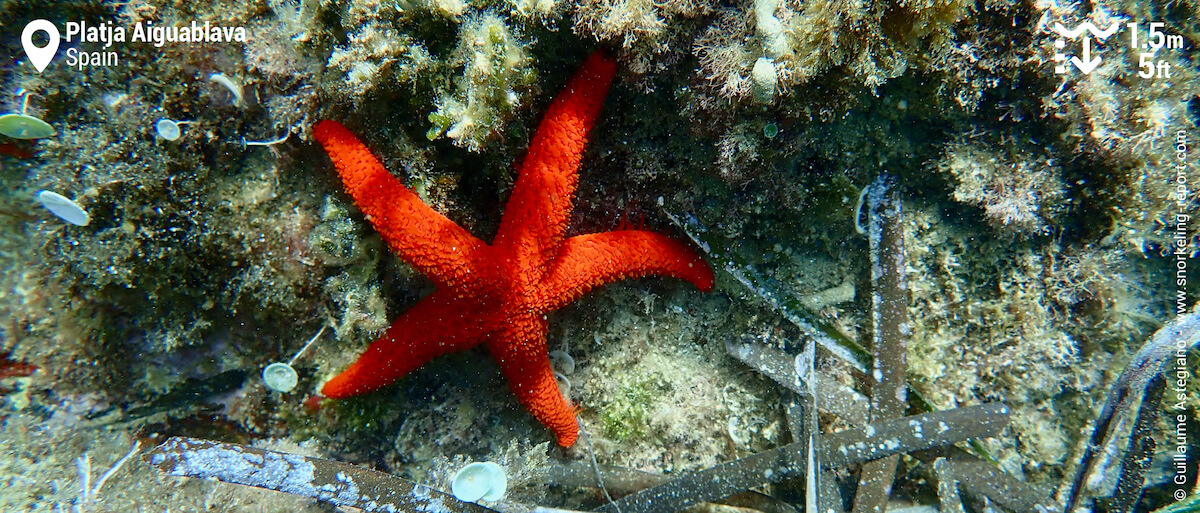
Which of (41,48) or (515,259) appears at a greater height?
(41,48)

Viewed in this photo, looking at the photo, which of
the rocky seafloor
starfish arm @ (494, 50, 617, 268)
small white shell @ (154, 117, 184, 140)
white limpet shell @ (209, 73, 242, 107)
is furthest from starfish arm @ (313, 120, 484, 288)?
small white shell @ (154, 117, 184, 140)

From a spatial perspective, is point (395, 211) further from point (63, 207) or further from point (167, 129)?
point (63, 207)

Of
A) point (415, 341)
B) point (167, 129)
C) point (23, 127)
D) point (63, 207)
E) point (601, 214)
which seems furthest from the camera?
point (601, 214)

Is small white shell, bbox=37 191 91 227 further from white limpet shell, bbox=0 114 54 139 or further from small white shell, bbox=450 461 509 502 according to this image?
small white shell, bbox=450 461 509 502

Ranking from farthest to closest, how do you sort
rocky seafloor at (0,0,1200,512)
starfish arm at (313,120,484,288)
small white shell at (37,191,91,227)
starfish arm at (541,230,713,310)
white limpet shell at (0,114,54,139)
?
starfish arm at (541,230,713,310), starfish arm at (313,120,484,288), rocky seafloor at (0,0,1200,512), small white shell at (37,191,91,227), white limpet shell at (0,114,54,139)

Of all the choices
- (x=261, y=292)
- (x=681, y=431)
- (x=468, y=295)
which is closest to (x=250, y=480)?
(x=261, y=292)

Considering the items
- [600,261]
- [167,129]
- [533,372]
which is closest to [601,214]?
[600,261]

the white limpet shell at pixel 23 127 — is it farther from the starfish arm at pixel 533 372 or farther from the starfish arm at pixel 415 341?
the starfish arm at pixel 533 372

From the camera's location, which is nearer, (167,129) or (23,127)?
(23,127)
